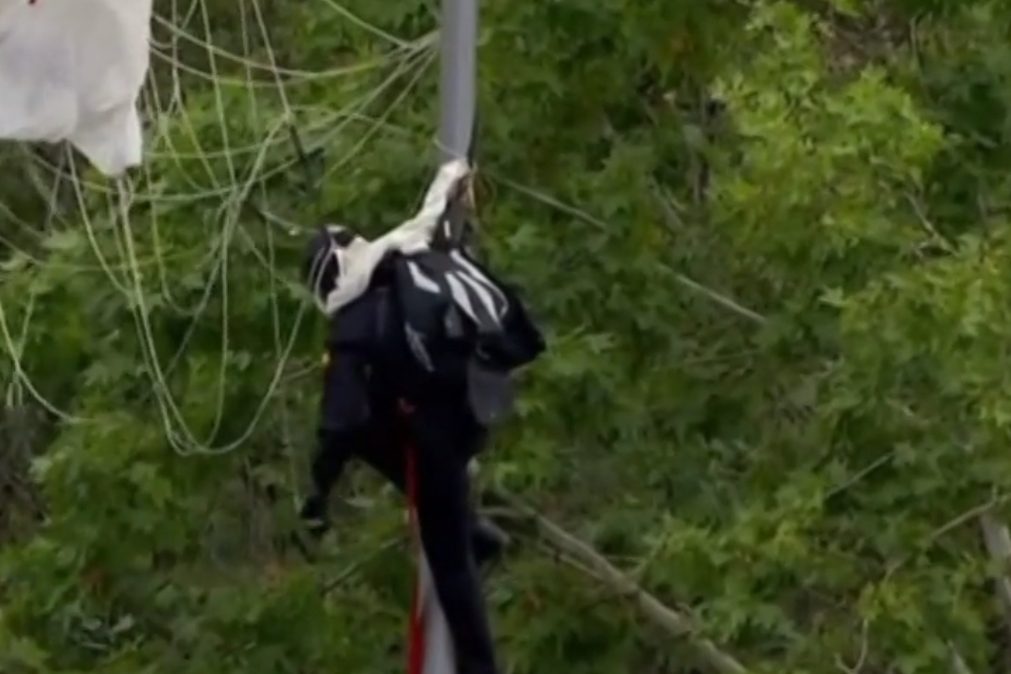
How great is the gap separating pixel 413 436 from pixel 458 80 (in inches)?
24.5

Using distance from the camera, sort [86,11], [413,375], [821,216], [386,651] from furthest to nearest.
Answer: [386,651] < [821,216] < [86,11] < [413,375]

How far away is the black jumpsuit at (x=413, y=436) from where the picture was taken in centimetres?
361

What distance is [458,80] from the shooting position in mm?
4035

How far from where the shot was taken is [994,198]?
17.8 feet

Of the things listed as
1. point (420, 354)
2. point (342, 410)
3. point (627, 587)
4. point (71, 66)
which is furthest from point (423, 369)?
point (627, 587)

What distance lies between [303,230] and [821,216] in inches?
44.5

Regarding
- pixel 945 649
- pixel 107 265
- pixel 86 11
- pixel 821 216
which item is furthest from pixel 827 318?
pixel 86 11

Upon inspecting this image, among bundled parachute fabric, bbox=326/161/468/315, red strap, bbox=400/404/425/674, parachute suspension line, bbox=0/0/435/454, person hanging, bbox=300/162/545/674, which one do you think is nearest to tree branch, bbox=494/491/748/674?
parachute suspension line, bbox=0/0/435/454

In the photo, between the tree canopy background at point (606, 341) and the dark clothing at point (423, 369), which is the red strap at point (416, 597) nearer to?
the dark clothing at point (423, 369)

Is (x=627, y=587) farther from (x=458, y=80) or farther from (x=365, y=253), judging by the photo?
(x=365, y=253)

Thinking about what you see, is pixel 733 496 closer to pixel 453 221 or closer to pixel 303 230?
pixel 303 230

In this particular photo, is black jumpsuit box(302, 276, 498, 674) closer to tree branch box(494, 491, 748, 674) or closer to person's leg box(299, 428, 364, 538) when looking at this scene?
person's leg box(299, 428, 364, 538)

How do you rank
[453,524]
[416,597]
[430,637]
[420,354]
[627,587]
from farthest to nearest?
[627,587] → [416,597] → [430,637] → [453,524] → [420,354]

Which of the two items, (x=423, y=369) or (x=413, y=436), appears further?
(x=413, y=436)
